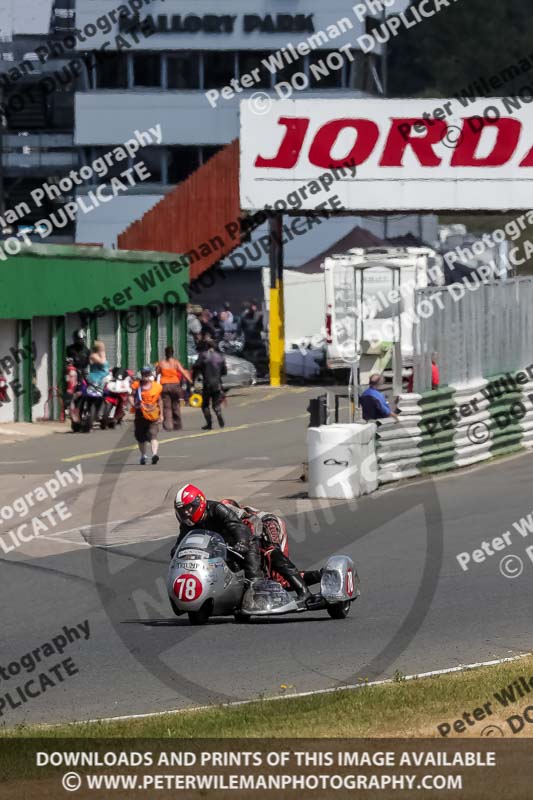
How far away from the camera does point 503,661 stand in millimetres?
11258

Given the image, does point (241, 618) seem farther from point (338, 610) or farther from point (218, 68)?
point (218, 68)

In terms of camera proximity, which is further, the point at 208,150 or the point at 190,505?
the point at 208,150

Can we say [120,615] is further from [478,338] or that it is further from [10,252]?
[10,252]

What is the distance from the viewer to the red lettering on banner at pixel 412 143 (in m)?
40.3

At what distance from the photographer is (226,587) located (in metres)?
12.7

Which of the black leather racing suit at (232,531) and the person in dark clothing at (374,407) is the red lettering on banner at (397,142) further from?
the black leather racing suit at (232,531)

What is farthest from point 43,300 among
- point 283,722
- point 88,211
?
point 88,211

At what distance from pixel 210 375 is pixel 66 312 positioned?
5.13 metres

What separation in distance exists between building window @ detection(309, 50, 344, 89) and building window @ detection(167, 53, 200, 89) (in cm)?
535

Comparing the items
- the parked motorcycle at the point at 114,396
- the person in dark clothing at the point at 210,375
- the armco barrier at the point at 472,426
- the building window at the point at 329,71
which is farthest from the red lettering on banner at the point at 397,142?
the building window at the point at 329,71

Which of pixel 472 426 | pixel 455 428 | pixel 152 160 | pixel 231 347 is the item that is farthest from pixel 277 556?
pixel 152 160

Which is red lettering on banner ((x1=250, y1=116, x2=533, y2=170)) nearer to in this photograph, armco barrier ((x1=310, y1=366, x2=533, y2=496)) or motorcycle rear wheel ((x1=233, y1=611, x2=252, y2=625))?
armco barrier ((x1=310, y1=366, x2=533, y2=496))

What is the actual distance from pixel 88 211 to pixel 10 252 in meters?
39.8

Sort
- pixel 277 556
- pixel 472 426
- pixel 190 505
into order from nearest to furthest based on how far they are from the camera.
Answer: pixel 190 505 → pixel 277 556 → pixel 472 426
